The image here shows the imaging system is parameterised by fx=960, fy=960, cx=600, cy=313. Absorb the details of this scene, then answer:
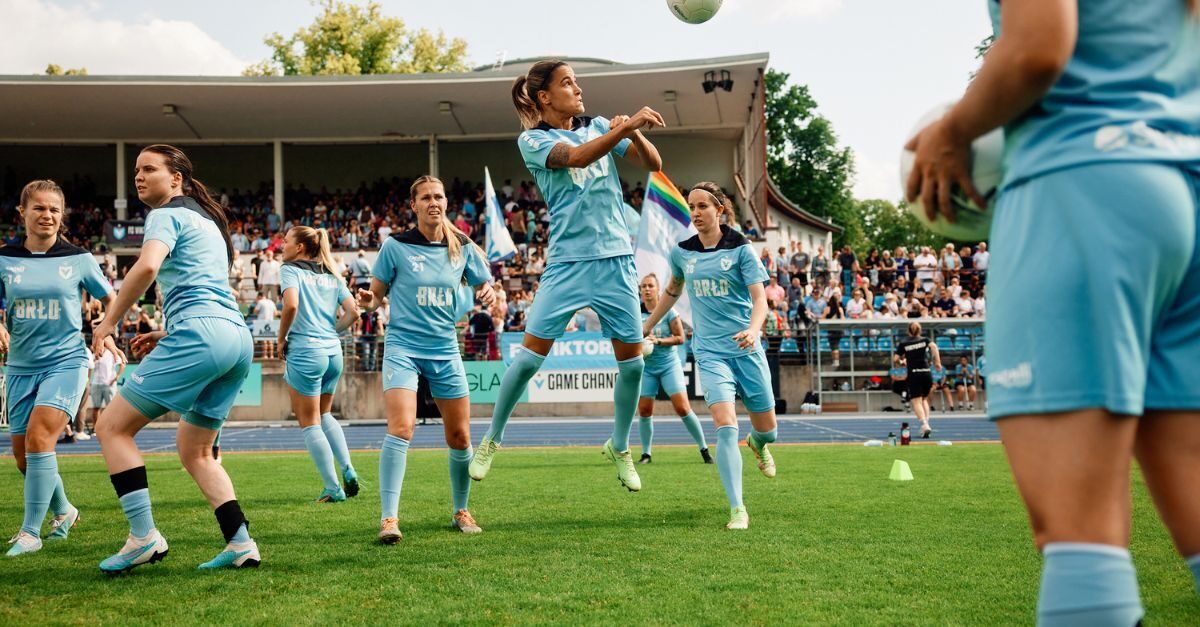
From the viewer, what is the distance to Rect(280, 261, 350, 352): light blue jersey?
912 cm

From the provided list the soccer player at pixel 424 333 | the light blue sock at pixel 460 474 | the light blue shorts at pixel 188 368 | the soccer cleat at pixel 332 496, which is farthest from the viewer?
the soccer cleat at pixel 332 496

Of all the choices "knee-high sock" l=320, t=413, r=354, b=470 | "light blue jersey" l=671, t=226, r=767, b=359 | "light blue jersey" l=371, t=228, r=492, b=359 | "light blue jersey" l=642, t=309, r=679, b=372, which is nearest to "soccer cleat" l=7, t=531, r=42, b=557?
"light blue jersey" l=371, t=228, r=492, b=359

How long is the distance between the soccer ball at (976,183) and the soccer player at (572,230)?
4.01 meters

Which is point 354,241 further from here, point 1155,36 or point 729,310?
point 1155,36

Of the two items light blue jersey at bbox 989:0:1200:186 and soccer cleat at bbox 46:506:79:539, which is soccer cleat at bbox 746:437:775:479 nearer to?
soccer cleat at bbox 46:506:79:539

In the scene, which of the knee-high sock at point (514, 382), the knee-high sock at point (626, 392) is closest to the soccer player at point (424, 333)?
the knee-high sock at point (514, 382)

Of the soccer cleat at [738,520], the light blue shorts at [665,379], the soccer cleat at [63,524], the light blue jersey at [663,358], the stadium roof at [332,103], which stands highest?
the stadium roof at [332,103]

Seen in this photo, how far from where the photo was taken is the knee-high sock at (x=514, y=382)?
6450mm

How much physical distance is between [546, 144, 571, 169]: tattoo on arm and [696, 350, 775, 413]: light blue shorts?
2.30 metres

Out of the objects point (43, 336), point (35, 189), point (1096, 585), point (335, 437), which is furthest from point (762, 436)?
point (1096, 585)

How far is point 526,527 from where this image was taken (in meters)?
6.73

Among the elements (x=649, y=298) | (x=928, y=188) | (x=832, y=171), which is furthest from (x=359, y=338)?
(x=832, y=171)

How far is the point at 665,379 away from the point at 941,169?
33.6 feet

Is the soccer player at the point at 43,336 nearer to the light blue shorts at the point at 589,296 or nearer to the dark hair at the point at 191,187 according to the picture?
the dark hair at the point at 191,187
